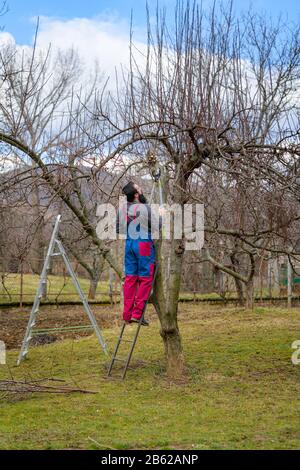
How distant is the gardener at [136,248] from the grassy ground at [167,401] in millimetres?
953

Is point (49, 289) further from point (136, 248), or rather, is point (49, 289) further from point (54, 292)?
point (136, 248)

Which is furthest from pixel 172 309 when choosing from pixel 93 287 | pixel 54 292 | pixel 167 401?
pixel 54 292

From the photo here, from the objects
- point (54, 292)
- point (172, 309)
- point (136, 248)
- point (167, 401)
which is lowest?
point (167, 401)

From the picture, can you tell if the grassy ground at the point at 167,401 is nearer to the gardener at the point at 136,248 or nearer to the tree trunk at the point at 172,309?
the tree trunk at the point at 172,309

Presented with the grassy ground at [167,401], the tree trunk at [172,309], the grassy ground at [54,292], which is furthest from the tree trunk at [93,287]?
the tree trunk at [172,309]

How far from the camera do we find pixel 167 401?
18.8 ft

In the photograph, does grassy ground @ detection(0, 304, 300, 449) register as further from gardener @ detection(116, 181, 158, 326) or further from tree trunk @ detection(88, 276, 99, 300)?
tree trunk @ detection(88, 276, 99, 300)

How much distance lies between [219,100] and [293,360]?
343 cm

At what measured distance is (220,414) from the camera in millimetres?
5211

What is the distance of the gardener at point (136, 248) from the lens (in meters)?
6.25

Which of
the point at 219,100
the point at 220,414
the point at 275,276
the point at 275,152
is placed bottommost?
the point at 220,414

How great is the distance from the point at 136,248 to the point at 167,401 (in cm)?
162
